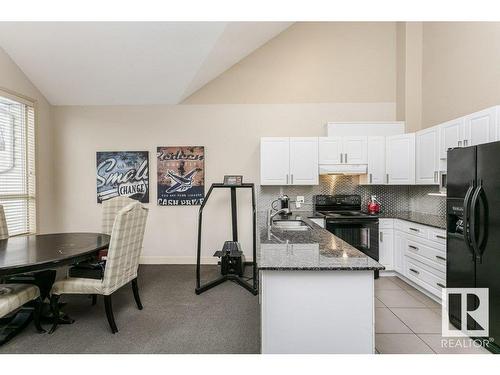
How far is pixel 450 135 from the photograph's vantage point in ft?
10.1

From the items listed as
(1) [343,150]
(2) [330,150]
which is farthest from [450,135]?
(2) [330,150]

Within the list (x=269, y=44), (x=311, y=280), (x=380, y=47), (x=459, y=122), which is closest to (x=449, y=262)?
(x=459, y=122)

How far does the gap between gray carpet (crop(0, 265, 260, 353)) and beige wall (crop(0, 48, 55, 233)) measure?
183cm

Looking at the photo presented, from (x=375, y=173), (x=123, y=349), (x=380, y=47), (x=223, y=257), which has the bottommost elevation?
(x=123, y=349)

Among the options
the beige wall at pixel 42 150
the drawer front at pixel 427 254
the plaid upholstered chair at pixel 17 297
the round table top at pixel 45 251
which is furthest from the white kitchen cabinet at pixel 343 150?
the beige wall at pixel 42 150

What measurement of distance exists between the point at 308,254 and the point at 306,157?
2.49 metres

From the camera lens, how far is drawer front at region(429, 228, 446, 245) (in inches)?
113

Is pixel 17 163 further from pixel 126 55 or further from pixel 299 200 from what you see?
pixel 299 200

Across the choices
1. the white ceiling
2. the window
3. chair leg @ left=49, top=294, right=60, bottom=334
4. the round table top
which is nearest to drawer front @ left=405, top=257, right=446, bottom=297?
the round table top

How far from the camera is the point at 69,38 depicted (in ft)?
11.1

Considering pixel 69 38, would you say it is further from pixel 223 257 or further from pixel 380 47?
pixel 380 47

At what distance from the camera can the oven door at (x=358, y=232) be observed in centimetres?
375

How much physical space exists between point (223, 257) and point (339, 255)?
226 cm

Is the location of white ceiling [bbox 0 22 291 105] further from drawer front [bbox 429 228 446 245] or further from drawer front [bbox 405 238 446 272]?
drawer front [bbox 405 238 446 272]
